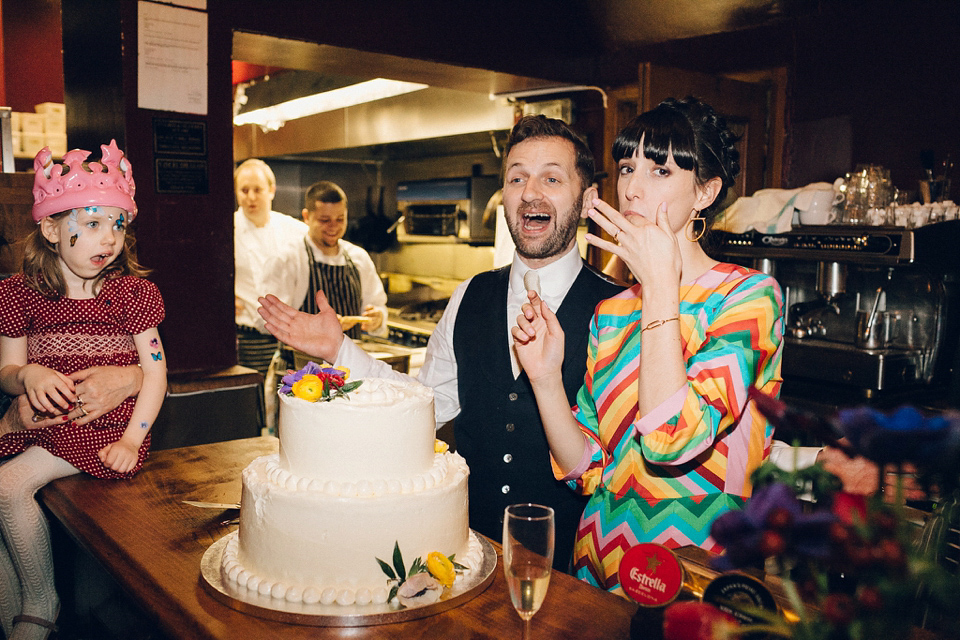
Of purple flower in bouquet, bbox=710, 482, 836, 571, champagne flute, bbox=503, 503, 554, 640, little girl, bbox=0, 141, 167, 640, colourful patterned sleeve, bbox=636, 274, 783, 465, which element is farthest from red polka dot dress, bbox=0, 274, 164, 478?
purple flower in bouquet, bbox=710, 482, 836, 571

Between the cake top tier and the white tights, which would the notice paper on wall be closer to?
the white tights

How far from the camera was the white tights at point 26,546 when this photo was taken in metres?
1.83

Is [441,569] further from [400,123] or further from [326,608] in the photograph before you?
[400,123]

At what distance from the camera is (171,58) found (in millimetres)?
3057

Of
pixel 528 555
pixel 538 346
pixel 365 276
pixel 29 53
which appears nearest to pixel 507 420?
pixel 538 346

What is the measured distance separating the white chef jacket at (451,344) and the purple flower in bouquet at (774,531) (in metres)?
1.27

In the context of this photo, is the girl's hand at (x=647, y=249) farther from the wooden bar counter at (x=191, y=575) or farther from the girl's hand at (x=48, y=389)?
the girl's hand at (x=48, y=389)

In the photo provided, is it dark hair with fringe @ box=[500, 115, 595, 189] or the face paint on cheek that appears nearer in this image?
the face paint on cheek

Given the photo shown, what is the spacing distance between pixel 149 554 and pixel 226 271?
2.04m

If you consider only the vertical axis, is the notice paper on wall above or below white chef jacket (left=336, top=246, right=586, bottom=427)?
above

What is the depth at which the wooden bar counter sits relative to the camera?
1.17m

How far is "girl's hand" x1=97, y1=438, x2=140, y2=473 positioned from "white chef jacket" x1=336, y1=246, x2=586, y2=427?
609 mm

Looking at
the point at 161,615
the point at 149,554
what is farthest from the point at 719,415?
the point at 149,554

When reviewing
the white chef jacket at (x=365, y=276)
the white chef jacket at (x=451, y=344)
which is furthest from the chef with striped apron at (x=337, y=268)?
the white chef jacket at (x=451, y=344)
